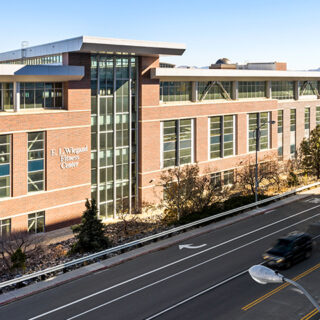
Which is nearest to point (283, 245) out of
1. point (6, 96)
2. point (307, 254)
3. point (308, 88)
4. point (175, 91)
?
point (307, 254)

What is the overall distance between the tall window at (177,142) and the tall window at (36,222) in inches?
610

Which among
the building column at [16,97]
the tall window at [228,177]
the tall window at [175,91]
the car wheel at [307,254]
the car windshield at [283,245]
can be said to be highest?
the tall window at [175,91]

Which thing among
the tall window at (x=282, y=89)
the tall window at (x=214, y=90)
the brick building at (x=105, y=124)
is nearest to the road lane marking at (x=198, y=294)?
the brick building at (x=105, y=124)

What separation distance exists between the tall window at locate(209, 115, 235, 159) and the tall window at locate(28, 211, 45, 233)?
2386 centimetres

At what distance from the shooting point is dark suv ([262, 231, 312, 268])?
1044 inches

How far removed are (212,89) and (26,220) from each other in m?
28.8

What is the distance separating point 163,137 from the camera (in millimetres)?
52656

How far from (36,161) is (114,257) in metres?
15.8

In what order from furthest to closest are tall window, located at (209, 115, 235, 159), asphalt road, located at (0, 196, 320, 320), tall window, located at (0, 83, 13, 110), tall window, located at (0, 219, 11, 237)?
tall window, located at (209, 115, 235, 159)
tall window, located at (0, 83, 13, 110)
tall window, located at (0, 219, 11, 237)
asphalt road, located at (0, 196, 320, 320)

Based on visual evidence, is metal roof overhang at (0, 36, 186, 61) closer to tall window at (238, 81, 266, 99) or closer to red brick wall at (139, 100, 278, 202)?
red brick wall at (139, 100, 278, 202)

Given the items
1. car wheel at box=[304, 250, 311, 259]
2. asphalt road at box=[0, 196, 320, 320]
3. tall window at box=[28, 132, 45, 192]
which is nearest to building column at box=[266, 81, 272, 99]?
tall window at box=[28, 132, 45, 192]

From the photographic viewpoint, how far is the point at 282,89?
71.9 metres

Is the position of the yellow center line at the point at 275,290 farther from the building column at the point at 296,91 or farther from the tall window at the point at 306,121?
the tall window at the point at 306,121

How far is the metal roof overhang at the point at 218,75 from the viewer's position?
5072 centimetres
